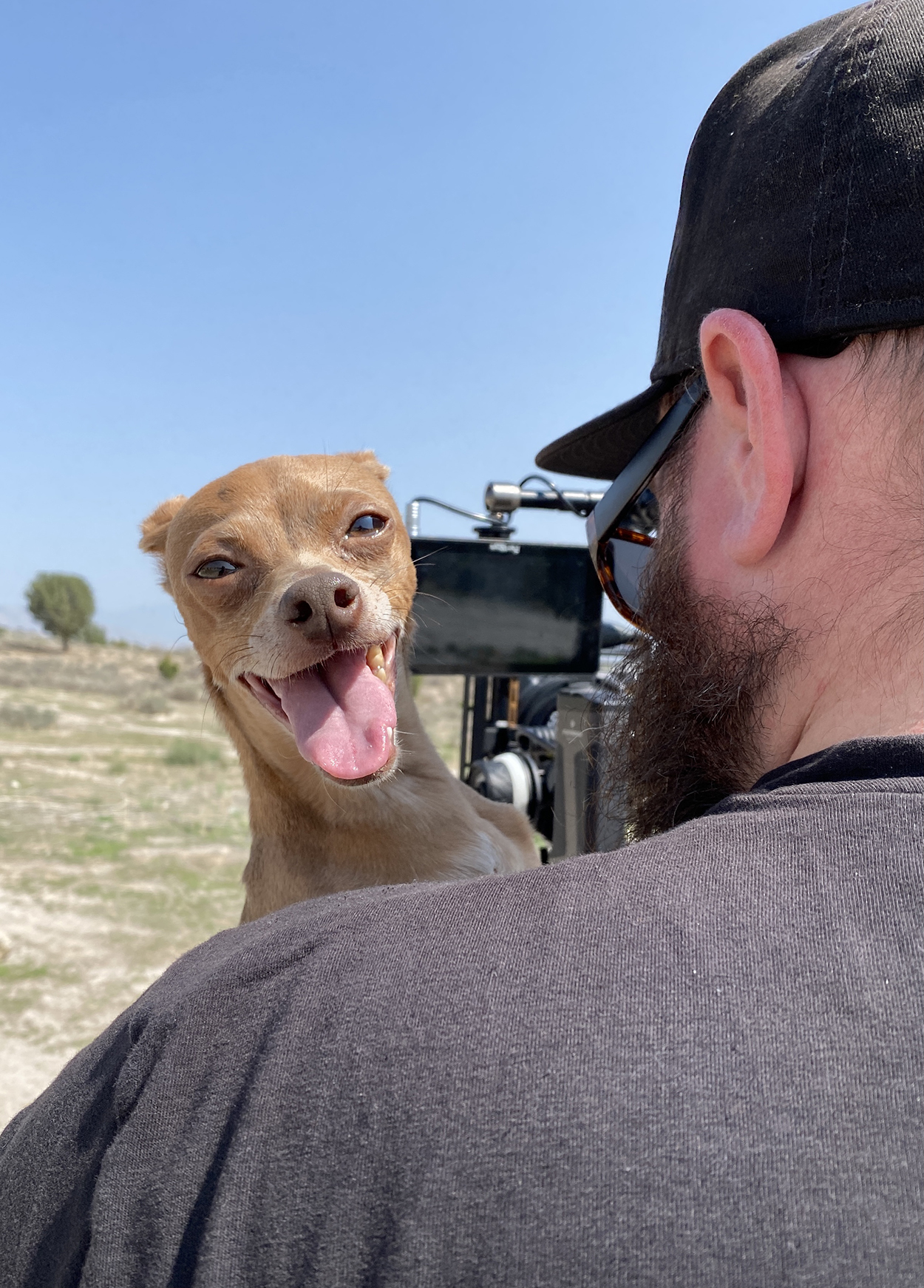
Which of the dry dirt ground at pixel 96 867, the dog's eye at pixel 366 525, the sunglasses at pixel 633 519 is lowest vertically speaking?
the dry dirt ground at pixel 96 867

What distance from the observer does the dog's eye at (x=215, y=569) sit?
3.08 meters

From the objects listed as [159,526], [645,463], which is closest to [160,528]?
[159,526]

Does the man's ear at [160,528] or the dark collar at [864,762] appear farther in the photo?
the man's ear at [160,528]

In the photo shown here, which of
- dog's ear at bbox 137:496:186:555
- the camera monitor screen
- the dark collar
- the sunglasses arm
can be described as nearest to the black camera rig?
the camera monitor screen

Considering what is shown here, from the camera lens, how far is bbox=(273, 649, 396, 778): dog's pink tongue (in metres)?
2.52

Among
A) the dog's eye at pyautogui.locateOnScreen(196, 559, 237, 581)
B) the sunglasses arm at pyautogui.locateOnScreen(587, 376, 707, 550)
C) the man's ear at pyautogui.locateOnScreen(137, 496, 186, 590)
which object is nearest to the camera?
the sunglasses arm at pyautogui.locateOnScreen(587, 376, 707, 550)

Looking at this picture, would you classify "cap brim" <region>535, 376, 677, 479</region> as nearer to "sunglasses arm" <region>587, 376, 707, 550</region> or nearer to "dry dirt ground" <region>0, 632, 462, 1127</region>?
"sunglasses arm" <region>587, 376, 707, 550</region>

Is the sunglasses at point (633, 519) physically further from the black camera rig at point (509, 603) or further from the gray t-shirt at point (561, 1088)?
the black camera rig at point (509, 603)

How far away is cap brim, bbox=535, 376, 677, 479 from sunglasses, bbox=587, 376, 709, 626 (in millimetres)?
100

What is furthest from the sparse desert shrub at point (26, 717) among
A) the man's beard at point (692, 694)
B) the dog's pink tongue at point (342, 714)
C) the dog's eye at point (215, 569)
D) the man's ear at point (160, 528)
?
the man's beard at point (692, 694)

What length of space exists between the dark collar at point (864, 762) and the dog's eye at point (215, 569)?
7.88ft

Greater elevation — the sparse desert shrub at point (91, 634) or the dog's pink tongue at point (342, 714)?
the dog's pink tongue at point (342, 714)

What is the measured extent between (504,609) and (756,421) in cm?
213

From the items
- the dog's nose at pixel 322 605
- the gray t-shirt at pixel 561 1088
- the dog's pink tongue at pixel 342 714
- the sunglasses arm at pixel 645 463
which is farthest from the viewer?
the dog's nose at pixel 322 605
